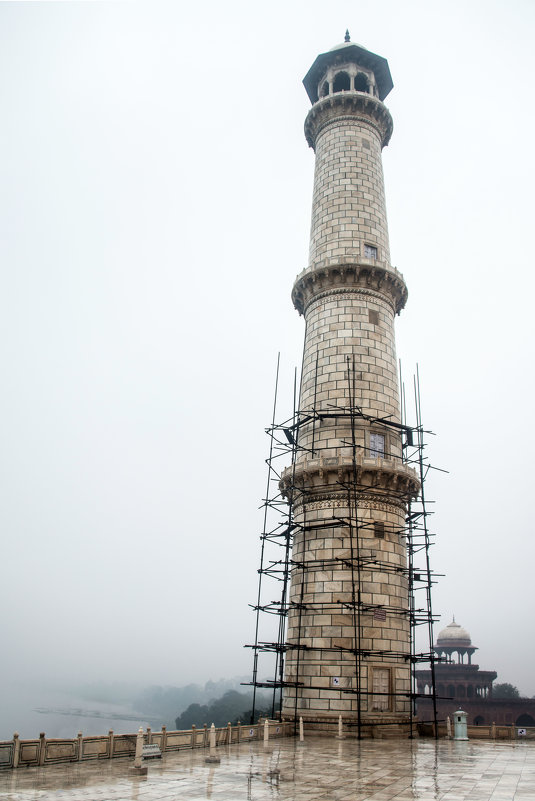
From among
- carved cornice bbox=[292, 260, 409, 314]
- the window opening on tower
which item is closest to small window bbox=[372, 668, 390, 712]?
carved cornice bbox=[292, 260, 409, 314]

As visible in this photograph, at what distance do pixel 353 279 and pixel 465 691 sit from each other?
191 feet

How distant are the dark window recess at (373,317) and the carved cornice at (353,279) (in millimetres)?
1158

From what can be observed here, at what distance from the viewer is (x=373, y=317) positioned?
116 ft

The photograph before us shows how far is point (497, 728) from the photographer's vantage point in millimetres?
29375

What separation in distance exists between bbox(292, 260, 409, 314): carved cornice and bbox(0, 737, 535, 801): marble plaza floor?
74.2 feet

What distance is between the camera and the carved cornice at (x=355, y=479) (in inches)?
1208

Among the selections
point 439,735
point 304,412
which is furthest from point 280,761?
point 304,412

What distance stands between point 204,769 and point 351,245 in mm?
27270

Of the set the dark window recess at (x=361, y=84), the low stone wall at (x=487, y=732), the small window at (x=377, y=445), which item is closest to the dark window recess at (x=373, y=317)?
the small window at (x=377, y=445)

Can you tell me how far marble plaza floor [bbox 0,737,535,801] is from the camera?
1365cm

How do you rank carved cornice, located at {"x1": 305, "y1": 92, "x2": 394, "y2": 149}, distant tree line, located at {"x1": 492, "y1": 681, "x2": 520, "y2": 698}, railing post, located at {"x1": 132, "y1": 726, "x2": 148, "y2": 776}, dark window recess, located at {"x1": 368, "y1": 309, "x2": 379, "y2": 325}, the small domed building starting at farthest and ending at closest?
distant tree line, located at {"x1": 492, "y1": 681, "x2": 520, "y2": 698}, the small domed building, carved cornice, located at {"x1": 305, "y1": 92, "x2": 394, "y2": 149}, dark window recess, located at {"x1": 368, "y1": 309, "x2": 379, "y2": 325}, railing post, located at {"x1": 132, "y1": 726, "x2": 148, "y2": 776}

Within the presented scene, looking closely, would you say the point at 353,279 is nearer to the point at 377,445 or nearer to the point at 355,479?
the point at 377,445

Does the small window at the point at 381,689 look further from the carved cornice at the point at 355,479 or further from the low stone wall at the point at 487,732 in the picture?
the carved cornice at the point at 355,479

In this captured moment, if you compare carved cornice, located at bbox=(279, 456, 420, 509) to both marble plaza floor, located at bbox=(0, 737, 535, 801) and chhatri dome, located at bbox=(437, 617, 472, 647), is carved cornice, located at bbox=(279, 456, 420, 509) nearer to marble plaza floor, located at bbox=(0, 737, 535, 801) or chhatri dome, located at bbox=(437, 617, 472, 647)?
marble plaza floor, located at bbox=(0, 737, 535, 801)
